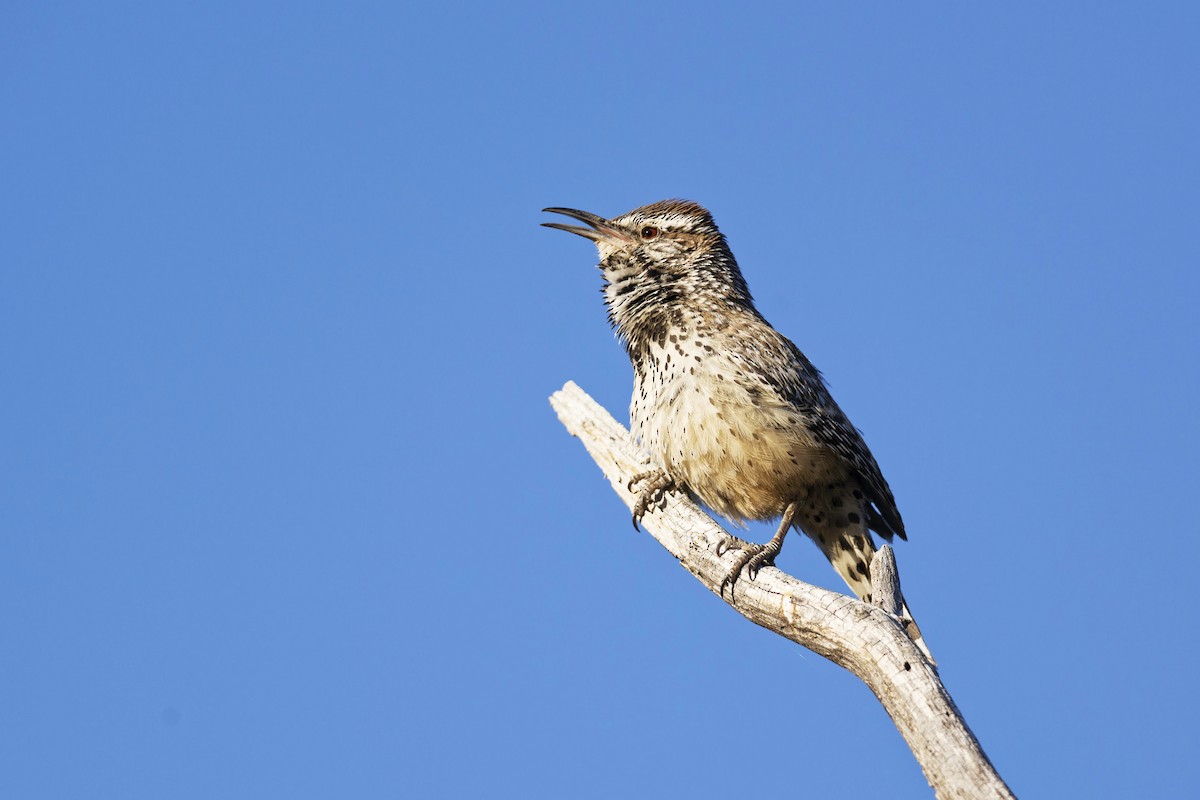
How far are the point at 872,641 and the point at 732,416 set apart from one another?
176 centimetres

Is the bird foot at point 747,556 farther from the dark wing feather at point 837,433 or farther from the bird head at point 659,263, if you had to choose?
the bird head at point 659,263

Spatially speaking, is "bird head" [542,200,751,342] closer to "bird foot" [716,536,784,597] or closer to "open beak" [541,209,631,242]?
"open beak" [541,209,631,242]

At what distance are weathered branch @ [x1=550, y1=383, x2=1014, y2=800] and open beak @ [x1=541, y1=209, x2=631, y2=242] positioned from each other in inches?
72.5

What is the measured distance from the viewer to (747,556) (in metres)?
5.29

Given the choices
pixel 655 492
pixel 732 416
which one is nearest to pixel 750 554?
pixel 732 416

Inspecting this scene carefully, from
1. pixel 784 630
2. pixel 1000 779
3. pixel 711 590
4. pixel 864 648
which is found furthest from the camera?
pixel 711 590

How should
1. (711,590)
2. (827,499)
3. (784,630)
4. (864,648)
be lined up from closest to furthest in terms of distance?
(864,648) → (784,630) → (711,590) → (827,499)

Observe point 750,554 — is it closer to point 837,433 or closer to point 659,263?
point 837,433

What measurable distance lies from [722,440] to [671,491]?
1.97ft

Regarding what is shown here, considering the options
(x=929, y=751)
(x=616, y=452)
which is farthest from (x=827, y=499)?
(x=929, y=751)

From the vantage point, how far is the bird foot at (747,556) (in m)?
5.22

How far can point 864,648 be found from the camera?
427cm

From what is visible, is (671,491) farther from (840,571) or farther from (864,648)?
(864,648)

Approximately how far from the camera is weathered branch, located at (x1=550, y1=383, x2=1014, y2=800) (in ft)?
12.5
